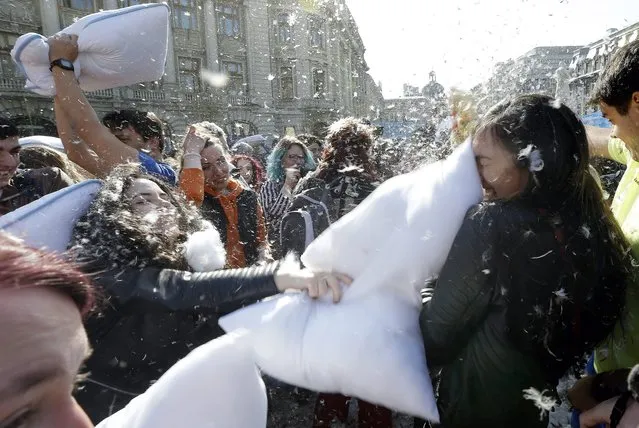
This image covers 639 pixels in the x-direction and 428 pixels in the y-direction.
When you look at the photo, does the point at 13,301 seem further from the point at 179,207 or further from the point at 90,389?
the point at 179,207

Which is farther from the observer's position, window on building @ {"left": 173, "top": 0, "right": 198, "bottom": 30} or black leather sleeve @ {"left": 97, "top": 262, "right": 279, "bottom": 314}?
window on building @ {"left": 173, "top": 0, "right": 198, "bottom": 30}

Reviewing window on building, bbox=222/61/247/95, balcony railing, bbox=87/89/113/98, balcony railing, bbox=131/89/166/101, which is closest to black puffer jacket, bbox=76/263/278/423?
balcony railing, bbox=87/89/113/98

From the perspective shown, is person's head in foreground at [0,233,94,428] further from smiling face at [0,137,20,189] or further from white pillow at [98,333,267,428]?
smiling face at [0,137,20,189]

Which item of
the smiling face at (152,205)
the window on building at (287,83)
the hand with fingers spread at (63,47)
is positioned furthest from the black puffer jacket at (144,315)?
the window on building at (287,83)

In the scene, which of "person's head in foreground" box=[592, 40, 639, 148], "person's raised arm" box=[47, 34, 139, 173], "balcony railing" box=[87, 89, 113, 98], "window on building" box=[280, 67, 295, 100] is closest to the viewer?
"person's head in foreground" box=[592, 40, 639, 148]

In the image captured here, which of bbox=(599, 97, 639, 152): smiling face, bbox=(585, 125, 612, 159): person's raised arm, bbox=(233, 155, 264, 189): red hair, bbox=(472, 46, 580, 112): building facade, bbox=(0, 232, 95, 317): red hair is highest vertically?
bbox=(472, 46, 580, 112): building facade

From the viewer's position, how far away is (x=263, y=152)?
449 inches

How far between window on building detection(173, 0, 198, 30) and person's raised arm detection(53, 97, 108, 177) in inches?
974

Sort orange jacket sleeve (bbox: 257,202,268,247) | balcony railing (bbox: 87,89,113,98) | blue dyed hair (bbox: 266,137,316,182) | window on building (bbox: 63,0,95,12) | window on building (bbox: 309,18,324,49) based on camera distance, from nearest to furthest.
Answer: orange jacket sleeve (bbox: 257,202,268,247) → blue dyed hair (bbox: 266,137,316,182) → balcony railing (bbox: 87,89,113,98) → window on building (bbox: 63,0,95,12) → window on building (bbox: 309,18,324,49)

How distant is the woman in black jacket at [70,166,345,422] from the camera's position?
1.19 m

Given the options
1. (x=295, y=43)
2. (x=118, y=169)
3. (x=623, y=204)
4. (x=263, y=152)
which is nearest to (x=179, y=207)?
(x=118, y=169)

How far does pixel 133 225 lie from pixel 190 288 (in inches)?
11.7

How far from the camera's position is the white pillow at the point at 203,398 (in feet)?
2.22

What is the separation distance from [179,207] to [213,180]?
129 cm
